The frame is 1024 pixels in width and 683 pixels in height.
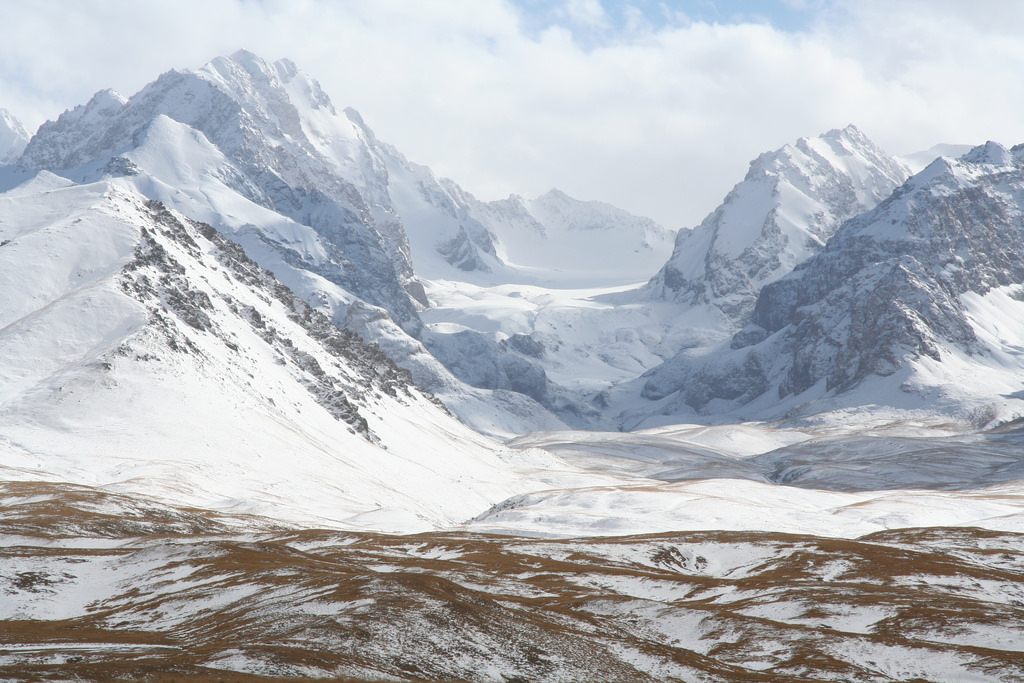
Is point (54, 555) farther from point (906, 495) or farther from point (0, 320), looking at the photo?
point (906, 495)

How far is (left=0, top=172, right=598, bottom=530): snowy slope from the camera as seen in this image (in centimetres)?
12081

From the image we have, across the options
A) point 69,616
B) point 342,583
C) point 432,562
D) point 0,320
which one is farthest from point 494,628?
point 0,320

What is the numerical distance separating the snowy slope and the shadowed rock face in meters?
33.9

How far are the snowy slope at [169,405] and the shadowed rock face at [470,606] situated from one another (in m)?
33.9

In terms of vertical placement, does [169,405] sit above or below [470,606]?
above

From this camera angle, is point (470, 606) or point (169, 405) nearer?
point (470, 606)

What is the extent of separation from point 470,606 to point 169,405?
4323 inches

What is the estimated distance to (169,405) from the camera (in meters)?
142

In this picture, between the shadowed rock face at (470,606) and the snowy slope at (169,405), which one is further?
the snowy slope at (169,405)

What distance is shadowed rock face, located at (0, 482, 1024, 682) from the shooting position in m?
39.2

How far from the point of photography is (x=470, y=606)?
45406mm

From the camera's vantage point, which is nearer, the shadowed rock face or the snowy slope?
the shadowed rock face

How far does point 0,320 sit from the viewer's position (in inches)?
6166

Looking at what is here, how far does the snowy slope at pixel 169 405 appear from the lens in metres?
121
